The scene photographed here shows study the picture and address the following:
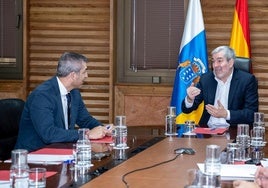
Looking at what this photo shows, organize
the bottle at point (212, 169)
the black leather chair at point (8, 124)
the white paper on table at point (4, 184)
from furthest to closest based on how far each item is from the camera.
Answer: the black leather chair at point (8, 124) < the white paper on table at point (4, 184) < the bottle at point (212, 169)

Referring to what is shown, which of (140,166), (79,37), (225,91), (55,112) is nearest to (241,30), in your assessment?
(225,91)

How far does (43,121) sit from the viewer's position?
3.71 meters

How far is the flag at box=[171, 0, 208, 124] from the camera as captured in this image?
5867mm

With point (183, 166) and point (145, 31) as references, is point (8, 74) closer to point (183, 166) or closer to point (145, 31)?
point (145, 31)

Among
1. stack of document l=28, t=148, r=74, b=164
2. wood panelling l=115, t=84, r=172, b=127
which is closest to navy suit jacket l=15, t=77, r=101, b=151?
stack of document l=28, t=148, r=74, b=164

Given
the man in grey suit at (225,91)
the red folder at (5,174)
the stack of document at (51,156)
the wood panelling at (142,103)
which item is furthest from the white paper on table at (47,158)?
the wood panelling at (142,103)

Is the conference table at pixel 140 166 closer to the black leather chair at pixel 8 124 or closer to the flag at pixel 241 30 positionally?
the black leather chair at pixel 8 124

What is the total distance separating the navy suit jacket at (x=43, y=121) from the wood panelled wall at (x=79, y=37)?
2.28 m

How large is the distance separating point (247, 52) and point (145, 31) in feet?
3.95

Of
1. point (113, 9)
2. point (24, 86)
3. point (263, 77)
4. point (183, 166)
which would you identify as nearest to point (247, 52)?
point (263, 77)

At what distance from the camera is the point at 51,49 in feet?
21.1

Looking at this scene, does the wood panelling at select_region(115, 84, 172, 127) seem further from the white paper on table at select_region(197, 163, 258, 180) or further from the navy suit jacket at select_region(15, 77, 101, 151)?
the white paper on table at select_region(197, 163, 258, 180)

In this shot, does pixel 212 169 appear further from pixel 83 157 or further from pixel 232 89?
pixel 232 89

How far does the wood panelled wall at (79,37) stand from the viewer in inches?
250
